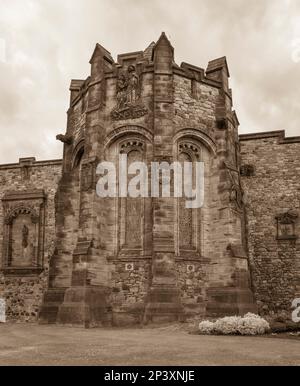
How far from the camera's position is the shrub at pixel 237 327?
12633mm

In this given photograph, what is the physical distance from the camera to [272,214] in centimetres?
2225

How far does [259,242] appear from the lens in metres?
22.2

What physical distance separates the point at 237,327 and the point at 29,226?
52.3ft

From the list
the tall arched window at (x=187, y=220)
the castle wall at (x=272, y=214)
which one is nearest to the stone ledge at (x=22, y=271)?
the tall arched window at (x=187, y=220)

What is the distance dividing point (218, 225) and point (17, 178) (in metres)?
14.3

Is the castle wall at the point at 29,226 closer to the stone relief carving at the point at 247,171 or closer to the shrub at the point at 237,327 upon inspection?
the stone relief carving at the point at 247,171

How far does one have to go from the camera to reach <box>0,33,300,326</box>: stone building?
15.7 meters

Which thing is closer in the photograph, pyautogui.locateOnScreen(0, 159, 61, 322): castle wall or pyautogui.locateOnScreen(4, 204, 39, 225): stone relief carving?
pyautogui.locateOnScreen(0, 159, 61, 322): castle wall

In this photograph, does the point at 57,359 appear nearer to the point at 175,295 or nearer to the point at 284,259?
the point at 175,295

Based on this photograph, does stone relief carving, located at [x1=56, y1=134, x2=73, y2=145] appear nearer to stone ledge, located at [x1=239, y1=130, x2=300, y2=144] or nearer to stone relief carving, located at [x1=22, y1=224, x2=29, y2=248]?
stone relief carving, located at [x1=22, y1=224, x2=29, y2=248]

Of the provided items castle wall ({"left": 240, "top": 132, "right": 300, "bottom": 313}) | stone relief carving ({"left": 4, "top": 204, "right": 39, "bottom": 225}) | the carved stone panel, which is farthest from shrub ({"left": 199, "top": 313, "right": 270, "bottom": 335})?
stone relief carving ({"left": 4, "top": 204, "right": 39, "bottom": 225})

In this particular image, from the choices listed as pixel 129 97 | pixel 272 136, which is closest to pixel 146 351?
pixel 129 97

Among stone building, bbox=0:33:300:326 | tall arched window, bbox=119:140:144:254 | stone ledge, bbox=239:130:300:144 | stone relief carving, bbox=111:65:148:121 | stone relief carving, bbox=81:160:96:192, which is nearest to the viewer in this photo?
stone building, bbox=0:33:300:326

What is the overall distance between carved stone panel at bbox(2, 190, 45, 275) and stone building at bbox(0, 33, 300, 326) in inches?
248
